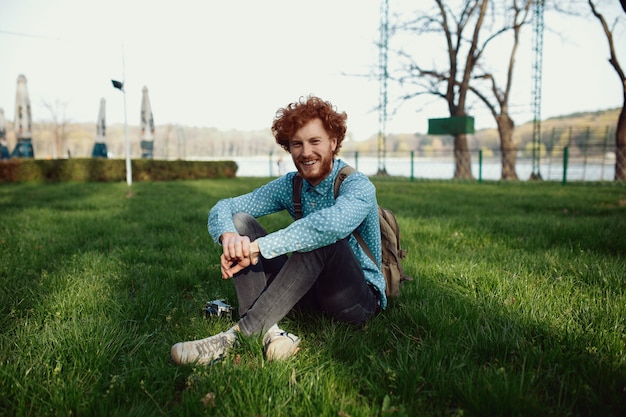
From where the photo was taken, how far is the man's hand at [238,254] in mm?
2154

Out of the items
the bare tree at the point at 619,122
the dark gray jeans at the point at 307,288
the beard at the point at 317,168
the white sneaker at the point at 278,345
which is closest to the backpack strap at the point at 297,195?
the beard at the point at 317,168

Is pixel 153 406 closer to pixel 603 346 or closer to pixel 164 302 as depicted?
pixel 164 302

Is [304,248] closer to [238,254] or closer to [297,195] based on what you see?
[238,254]

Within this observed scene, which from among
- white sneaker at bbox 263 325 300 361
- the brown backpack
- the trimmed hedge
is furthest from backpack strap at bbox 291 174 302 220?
the trimmed hedge

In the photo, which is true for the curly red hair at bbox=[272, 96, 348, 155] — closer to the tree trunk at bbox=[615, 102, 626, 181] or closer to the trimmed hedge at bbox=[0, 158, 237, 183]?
the trimmed hedge at bbox=[0, 158, 237, 183]

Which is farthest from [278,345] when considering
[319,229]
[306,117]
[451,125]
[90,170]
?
[451,125]

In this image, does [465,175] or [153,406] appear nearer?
[153,406]

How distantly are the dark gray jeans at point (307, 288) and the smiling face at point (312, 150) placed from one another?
1.52 ft

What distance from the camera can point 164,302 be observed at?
112 inches

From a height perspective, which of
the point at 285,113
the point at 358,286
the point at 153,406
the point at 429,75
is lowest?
the point at 153,406

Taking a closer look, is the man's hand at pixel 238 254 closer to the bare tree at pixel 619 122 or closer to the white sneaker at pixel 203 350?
the white sneaker at pixel 203 350

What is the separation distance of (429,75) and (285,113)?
76.8 ft

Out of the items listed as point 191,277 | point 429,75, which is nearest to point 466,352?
point 191,277

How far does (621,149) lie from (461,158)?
6945 millimetres
